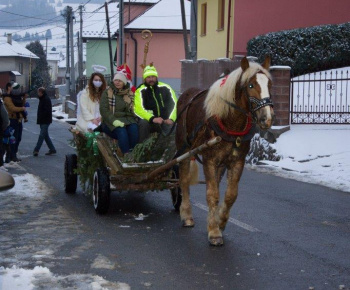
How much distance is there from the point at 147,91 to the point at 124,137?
2.37ft

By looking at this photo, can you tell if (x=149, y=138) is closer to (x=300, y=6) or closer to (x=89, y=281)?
(x=89, y=281)

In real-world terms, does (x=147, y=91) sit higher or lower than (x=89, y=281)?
higher

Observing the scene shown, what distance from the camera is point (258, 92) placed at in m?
8.00

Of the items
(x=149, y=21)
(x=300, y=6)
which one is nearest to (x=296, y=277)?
(x=300, y=6)

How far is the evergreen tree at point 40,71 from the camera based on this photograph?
99312 millimetres

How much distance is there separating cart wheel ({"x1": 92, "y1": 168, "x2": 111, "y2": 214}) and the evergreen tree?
83.7 metres

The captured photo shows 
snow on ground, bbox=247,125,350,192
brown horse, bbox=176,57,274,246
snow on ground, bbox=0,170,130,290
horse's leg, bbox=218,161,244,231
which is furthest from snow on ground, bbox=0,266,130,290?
snow on ground, bbox=247,125,350,192

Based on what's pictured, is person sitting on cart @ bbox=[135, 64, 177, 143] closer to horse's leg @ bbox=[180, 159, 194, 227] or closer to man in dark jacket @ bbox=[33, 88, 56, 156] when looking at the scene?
horse's leg @ bbox=[180, 159, 194, 227]

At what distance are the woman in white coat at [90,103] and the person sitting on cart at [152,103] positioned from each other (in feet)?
4.79

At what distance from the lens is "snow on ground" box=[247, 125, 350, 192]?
1503 centimetres

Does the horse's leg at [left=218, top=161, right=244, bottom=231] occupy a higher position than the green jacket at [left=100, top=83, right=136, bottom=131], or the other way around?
the green jacket at [left=100, top=83, right=136, bottom=131]

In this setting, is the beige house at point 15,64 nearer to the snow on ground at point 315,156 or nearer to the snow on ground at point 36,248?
the snow on ground at point 315,156

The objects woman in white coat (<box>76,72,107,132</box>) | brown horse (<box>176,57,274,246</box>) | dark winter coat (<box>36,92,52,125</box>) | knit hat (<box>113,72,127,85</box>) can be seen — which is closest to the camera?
brown horse (<box>176,57,274,246</box>)

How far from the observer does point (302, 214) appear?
10.6 metres
